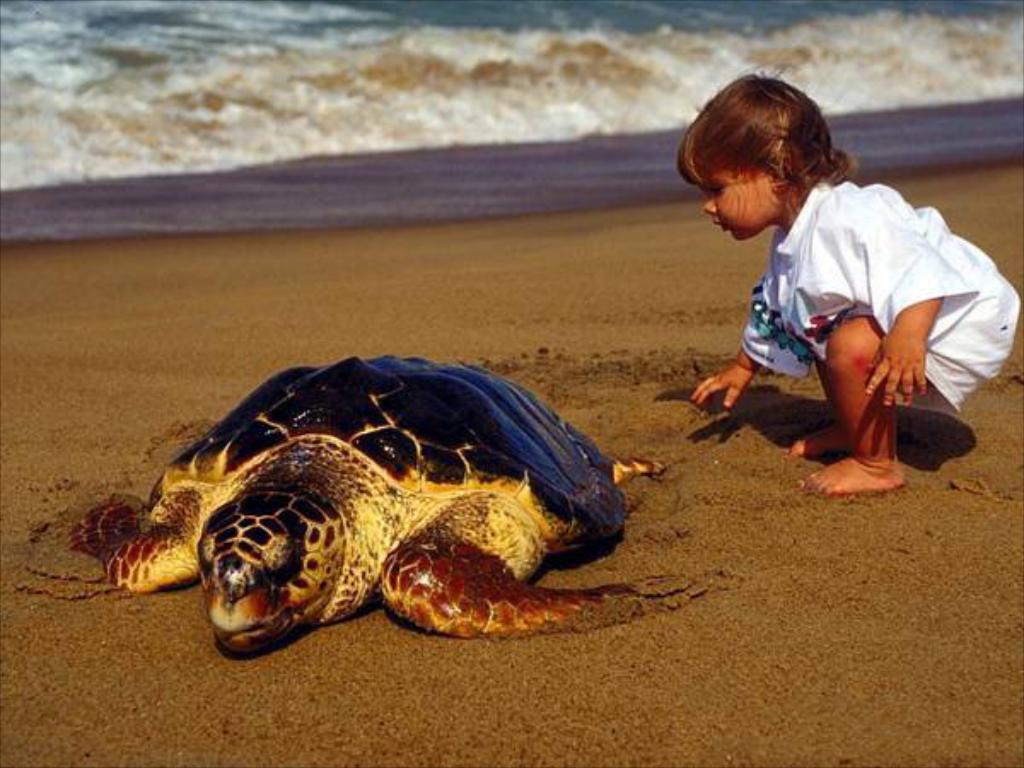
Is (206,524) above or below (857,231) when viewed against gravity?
below

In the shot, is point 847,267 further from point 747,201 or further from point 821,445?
point 821,445

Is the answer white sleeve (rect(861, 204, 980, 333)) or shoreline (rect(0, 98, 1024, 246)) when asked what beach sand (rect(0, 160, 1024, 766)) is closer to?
white sleeve (rect(861, 204, 980, 333))

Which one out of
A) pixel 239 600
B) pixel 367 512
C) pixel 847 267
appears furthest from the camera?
pixel 847 267

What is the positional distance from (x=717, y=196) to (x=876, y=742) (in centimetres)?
171

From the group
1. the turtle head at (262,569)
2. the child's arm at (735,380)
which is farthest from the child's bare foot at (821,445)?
the turtle head at (262,569)

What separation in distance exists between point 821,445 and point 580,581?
42.3 inches

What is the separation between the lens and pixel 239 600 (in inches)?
105

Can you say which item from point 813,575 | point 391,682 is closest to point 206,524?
point 391,682

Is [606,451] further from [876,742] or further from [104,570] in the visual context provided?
[876,742]

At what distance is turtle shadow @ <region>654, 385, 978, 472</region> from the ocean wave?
6113 mm

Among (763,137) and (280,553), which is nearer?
(280,553)

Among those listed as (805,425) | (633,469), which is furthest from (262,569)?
(805,425)

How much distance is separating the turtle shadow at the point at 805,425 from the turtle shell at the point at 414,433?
95 centimetres

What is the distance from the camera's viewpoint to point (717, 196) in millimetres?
3742
